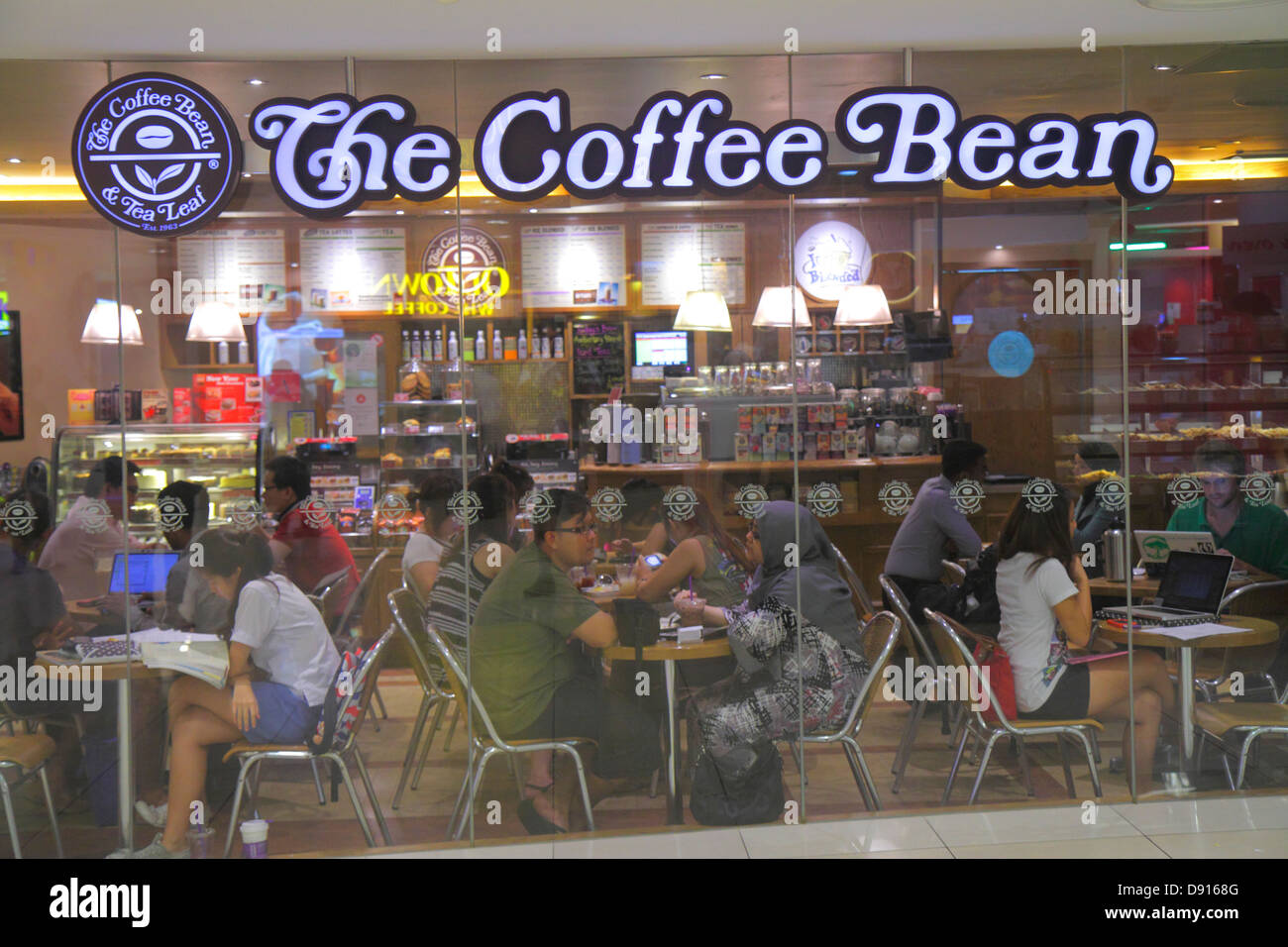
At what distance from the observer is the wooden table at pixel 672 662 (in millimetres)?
4234

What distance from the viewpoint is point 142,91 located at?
14.4ft

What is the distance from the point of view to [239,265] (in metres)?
4.57

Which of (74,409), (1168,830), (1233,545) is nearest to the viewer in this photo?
(1168,830)

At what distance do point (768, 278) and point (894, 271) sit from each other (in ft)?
1.89

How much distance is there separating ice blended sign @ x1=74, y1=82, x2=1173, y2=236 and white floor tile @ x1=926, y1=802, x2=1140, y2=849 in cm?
257

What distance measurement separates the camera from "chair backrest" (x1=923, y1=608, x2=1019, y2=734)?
4270 millimetres

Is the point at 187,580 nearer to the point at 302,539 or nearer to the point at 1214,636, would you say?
the point at 302,539

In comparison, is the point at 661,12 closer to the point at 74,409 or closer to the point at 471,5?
the point at 471,5

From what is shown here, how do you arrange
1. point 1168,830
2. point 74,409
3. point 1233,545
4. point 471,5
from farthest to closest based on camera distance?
point 1233,545, point 74,409, point 1168,830, point 471,5

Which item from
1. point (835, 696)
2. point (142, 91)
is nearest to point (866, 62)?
point (835, 696)

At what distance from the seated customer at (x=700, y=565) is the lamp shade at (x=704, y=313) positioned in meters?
0.72

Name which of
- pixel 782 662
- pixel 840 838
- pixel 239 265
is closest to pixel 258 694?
pixel 239 265

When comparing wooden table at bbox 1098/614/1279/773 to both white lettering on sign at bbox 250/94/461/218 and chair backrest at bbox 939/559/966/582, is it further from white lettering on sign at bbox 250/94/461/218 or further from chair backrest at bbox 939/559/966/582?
white lettering on sign at bbox 250/94/461/218

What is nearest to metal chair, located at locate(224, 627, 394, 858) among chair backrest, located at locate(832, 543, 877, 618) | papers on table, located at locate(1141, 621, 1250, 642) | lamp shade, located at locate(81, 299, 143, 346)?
lamp shade, located at locate(81, 299, 143, 346)
